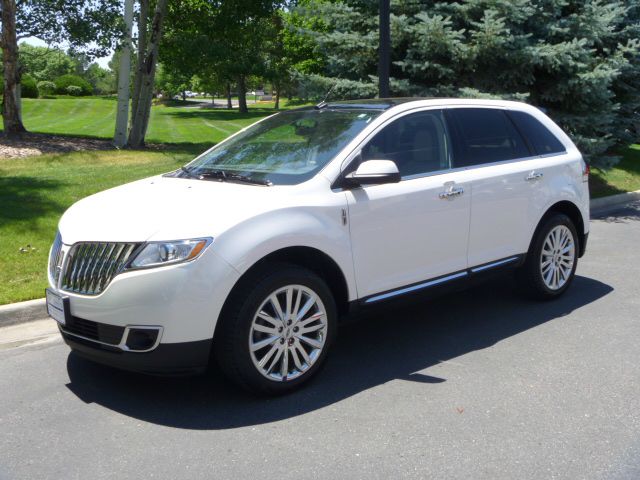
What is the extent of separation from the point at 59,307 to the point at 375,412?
1.95 meters

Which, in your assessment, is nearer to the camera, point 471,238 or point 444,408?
point 444,408

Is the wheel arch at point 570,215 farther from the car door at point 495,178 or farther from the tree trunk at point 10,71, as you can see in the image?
the tree trunk at point 10,71

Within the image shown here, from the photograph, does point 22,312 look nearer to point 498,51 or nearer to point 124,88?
point 498,51

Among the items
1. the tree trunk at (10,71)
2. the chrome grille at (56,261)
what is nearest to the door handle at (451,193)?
the chrome grille at (56,261)

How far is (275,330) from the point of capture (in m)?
4.24

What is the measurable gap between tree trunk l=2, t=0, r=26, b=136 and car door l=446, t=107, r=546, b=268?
46.9 feet

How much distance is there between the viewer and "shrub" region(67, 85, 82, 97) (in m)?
73.2

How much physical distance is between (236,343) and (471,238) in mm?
2135

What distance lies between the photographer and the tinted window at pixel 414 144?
4.99 metres

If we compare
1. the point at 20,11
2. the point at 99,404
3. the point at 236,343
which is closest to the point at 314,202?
the point at 236,343

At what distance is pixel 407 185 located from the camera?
16.2 feet

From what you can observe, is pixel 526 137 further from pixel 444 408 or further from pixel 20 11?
pixel 20 11

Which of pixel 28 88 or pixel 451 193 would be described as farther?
pixel 28 88

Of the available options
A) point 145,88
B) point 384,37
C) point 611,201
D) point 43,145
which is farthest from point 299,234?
point 145,88
